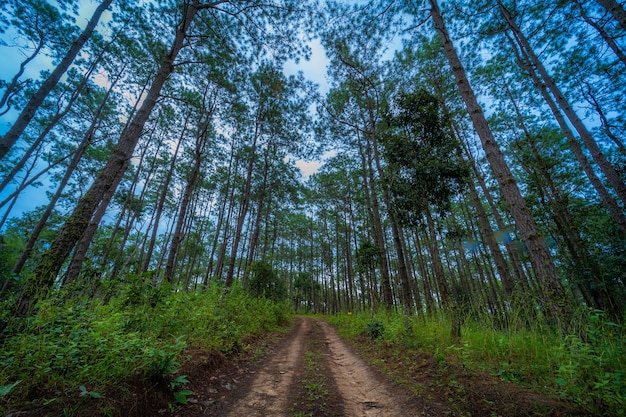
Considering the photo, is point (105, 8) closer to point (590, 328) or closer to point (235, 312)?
point (235, 312)

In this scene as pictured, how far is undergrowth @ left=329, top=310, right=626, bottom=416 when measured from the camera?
6.72 ft

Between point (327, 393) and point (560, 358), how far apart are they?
3.04 m

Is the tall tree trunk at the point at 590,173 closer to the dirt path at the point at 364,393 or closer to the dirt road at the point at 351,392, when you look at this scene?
the dirt road at the point at 351,392

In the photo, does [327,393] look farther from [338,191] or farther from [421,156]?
[338,191]

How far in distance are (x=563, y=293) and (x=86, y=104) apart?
22.2 m

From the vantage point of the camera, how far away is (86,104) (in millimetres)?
13680

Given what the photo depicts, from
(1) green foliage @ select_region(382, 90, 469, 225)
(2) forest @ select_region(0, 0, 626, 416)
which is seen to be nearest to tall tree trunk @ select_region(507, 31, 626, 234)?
(2) forest @ select_region(0, 0, 626, 416)

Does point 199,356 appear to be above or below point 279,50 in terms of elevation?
below

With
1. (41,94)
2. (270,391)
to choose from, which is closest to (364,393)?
(270,391)

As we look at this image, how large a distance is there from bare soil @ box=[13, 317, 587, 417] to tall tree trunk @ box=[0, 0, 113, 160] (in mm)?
5103

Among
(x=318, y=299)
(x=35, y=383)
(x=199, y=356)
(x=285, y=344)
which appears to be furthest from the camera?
(x=318, y=299)

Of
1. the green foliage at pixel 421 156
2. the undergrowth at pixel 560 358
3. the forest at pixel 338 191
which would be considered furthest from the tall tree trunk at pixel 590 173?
the undergrowth at pixel 560 358

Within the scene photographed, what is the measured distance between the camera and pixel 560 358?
2721 millimetres

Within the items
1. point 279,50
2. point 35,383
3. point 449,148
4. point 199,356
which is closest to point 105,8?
point 279,50
